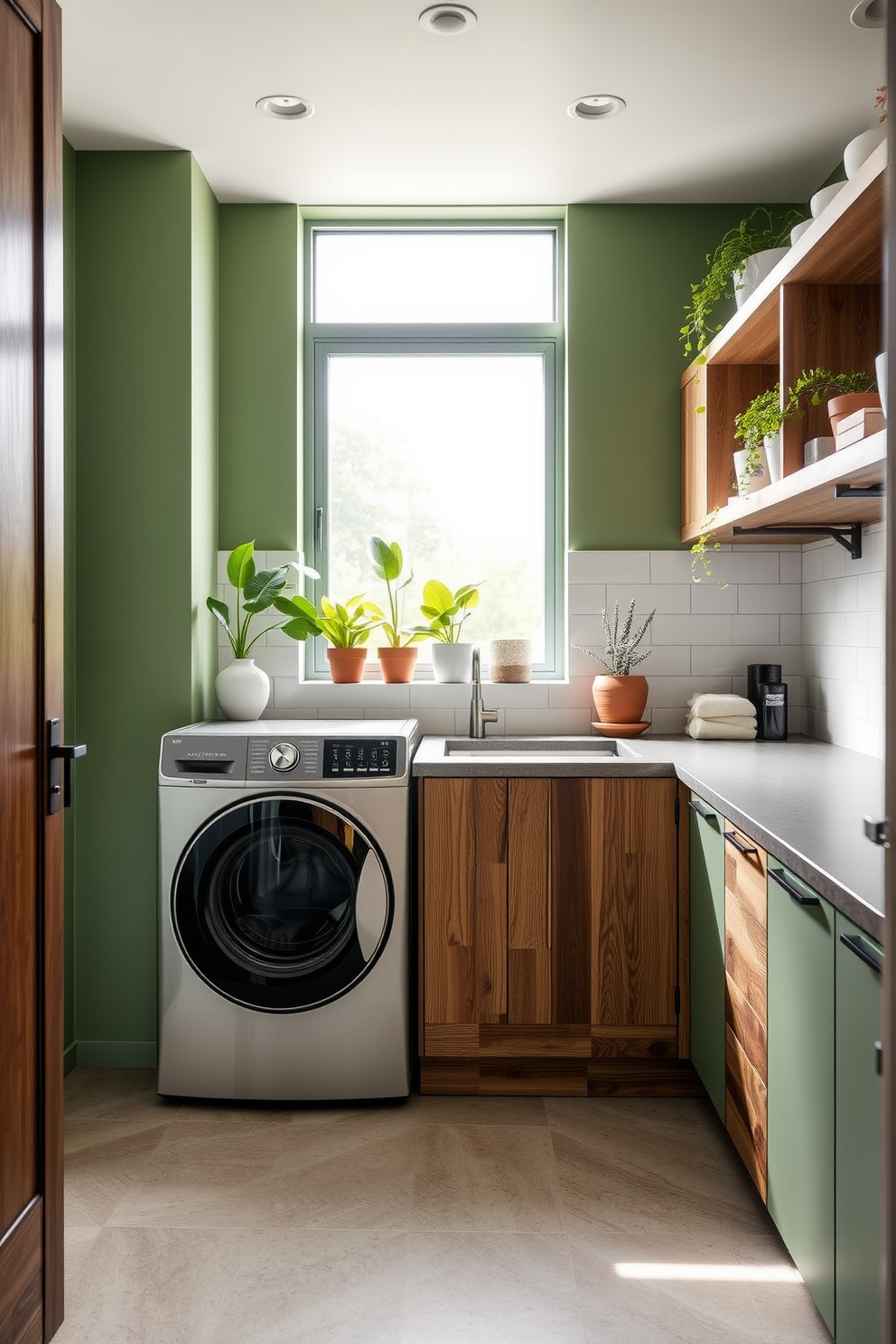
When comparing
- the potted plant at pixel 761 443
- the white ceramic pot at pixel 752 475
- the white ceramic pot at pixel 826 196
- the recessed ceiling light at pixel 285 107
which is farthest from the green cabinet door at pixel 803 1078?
the recessed ceiling light at pixel 285 107

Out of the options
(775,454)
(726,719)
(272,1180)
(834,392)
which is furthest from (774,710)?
(272,1180)

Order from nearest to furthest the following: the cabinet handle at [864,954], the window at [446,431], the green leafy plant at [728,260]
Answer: the cabinet handle at [864,954] < the green leafy plant at [728,260] < the window at [446,431]

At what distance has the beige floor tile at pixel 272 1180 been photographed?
89.1 inches

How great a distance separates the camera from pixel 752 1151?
2129mm

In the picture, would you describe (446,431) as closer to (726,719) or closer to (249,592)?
(249,592)

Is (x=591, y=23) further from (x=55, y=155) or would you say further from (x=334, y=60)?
(x=55, y=155)

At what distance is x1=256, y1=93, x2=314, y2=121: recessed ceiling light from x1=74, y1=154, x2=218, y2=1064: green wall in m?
0.41

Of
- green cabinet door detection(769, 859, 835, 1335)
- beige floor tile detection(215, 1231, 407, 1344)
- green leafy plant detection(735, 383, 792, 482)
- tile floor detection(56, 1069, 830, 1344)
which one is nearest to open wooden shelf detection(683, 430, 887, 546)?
green leafy plant detection(735, 383, 792, 482)

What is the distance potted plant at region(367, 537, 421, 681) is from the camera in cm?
343

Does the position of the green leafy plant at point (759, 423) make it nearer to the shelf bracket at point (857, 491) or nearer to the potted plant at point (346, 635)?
the shelf bracket at point (857, 491)

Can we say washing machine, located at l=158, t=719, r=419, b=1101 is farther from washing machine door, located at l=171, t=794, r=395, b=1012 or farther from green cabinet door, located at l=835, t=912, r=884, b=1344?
green cabinet door, located at l=835, t=912, r=884, b=1344

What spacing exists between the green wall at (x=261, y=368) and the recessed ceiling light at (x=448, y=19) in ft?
3.84

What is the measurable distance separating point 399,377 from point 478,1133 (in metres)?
2.46

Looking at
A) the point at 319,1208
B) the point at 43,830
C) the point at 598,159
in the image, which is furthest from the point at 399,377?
the point at 319,1208
